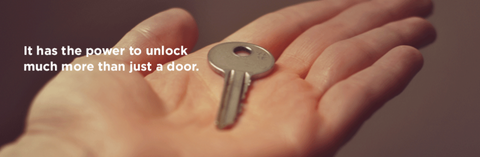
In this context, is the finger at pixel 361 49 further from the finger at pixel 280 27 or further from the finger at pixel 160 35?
the finger at pixel 160 35

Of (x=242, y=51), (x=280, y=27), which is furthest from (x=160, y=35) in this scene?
(x=280, y=27)

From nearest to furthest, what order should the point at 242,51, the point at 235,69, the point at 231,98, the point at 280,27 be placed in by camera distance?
the point at 231,98
the point at 235,69
the point at 242,51
the point at 280,27

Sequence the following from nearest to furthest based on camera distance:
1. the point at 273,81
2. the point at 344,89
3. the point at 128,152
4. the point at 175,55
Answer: the point at 128,152, the point at 344,89, the point at 273,81, the point at 175,55

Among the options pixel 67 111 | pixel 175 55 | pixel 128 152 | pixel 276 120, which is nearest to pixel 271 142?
pixel 276 120

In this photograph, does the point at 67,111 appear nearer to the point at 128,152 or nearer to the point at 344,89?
the point at 128,152

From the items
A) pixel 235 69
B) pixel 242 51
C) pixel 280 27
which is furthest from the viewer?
pixel 280 27

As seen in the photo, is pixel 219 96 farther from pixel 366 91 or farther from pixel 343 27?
pixel 343 27

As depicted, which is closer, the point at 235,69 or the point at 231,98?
the point at 231,98
